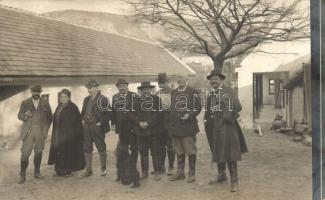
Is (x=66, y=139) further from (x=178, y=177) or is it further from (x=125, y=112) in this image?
(x=178, y=177)

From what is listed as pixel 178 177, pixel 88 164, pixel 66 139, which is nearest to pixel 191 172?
pixel 178 177

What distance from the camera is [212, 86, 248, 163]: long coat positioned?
427 cm

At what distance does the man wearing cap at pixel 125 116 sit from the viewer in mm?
4812

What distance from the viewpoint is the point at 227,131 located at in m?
4.31

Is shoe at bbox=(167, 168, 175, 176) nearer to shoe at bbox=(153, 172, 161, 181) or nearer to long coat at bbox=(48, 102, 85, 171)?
shoe at bbox=(153, 172, 161, 181)

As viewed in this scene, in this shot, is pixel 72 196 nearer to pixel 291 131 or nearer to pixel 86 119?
pixel 86 119

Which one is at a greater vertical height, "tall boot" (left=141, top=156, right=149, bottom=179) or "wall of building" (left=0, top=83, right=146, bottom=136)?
"wall of building" (left=0, top=83, right=146, bottom=136)

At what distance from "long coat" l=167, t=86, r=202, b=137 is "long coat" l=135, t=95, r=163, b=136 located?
17cm

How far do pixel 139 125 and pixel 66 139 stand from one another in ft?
3.60

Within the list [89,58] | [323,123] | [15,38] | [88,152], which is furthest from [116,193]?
[15,38]

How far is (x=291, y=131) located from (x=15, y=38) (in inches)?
224

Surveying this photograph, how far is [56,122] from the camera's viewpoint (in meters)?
5.09

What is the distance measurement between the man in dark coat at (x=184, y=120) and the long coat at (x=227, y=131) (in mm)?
398

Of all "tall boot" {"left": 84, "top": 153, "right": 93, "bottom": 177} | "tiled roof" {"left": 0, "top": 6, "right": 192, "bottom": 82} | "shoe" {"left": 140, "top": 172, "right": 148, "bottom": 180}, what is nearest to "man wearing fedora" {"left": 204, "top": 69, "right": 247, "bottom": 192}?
"shoe" {"left": 140, "top": 172, "right": 148, "bottom": 180}
